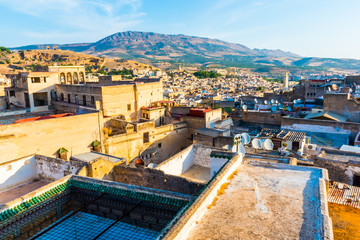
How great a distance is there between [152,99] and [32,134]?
13.1 metres

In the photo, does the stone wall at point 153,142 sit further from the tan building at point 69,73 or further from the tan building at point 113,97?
the tan building at point 69,73

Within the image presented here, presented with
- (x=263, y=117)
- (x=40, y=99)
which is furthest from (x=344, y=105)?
(x=40, y=99)

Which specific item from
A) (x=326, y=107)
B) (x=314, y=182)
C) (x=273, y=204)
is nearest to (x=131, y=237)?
(x=273, y=204)

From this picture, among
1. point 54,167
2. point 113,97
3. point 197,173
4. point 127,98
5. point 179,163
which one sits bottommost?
point 197,173

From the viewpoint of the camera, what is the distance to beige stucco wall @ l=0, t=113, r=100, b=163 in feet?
40.5

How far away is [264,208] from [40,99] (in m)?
22.8

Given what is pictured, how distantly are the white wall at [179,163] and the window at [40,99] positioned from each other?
1614 centimetres

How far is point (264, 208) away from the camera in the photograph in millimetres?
4969

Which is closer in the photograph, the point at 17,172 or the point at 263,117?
the point at 17,172

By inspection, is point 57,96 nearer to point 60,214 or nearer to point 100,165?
point 100,165

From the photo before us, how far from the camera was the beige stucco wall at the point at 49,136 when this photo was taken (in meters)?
12.4

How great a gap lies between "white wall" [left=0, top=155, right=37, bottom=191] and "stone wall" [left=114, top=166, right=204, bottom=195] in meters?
3.67

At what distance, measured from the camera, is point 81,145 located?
15.3 m

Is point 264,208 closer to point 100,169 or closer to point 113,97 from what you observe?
point 100,169
